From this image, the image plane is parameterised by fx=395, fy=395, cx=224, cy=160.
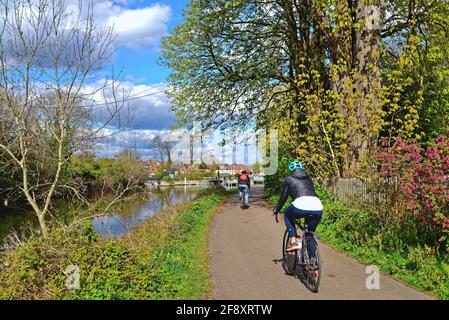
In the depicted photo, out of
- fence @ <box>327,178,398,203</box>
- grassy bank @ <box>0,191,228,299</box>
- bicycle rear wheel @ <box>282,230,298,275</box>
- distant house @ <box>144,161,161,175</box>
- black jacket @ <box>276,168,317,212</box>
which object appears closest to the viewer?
grassy bank @ <box>0,191,228,299</box>

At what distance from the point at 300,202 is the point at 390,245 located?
290 cm

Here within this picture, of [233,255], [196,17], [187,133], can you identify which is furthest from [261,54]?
[233,255]

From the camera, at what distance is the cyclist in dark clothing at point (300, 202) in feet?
21.3

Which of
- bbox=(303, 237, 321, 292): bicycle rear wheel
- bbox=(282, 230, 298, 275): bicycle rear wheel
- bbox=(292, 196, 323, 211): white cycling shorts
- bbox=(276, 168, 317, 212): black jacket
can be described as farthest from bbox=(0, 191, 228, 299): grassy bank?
bbox=(276, 168, 317, 212): black jacket

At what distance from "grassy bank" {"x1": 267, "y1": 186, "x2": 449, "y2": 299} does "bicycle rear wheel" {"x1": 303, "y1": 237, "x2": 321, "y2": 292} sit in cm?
172

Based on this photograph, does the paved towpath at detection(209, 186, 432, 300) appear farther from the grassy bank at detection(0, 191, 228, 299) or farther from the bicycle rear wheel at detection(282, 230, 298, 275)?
the grassy bank at detection(0, 191, 228, 299)

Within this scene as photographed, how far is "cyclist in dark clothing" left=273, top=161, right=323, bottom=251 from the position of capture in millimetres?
6496

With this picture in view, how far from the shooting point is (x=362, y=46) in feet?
46.1

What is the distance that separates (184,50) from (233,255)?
13.2 meters

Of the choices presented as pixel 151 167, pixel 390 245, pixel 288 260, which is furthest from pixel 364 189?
pixel 151 167

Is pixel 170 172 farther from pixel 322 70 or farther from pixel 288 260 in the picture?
pixel 288 260

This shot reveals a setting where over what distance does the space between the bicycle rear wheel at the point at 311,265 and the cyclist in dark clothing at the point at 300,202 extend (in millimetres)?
302

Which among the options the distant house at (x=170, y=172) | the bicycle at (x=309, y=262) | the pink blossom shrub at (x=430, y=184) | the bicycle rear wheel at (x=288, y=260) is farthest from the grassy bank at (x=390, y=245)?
the distant house at (x=170, y=172)
